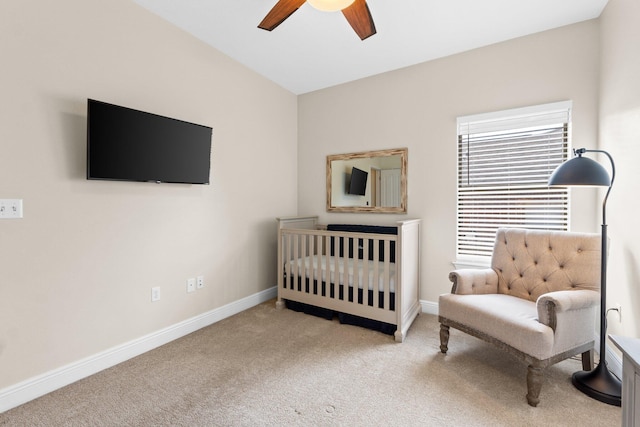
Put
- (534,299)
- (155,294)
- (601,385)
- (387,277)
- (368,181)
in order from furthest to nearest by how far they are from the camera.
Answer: (368,181)
(387,277)
(155,294)
(534,299)
(601,385)

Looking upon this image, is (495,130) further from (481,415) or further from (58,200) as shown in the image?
(58,200)

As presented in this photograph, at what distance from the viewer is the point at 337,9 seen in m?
1.71

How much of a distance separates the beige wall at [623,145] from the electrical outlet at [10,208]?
11.5 feet

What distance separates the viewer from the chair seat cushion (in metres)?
1.62

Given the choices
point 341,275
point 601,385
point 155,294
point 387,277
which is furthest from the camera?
point 341,275

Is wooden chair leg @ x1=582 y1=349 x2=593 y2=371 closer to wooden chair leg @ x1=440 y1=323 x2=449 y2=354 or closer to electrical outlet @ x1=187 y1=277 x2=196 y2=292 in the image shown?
wooden chair leg @ x1=440 y1=323 x2=449 y2=354

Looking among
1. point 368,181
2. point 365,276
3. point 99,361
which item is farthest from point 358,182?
point 99,361

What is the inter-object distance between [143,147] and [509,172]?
2982mm

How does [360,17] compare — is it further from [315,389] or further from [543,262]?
[315,389]

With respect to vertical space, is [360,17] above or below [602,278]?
above

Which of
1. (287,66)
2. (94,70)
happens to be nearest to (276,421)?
(94,70)

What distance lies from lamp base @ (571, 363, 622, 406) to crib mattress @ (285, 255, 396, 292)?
4.12 feet

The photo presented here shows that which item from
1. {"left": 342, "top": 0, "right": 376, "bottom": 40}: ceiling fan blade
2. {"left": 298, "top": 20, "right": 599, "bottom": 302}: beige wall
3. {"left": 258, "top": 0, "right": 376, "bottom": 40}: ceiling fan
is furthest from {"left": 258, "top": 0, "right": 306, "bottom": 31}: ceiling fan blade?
{"left": 298, "top": 20, "right": 599, "bottom": 302}: beige wall

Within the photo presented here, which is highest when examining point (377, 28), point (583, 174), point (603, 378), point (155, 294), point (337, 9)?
point (377, 28)
